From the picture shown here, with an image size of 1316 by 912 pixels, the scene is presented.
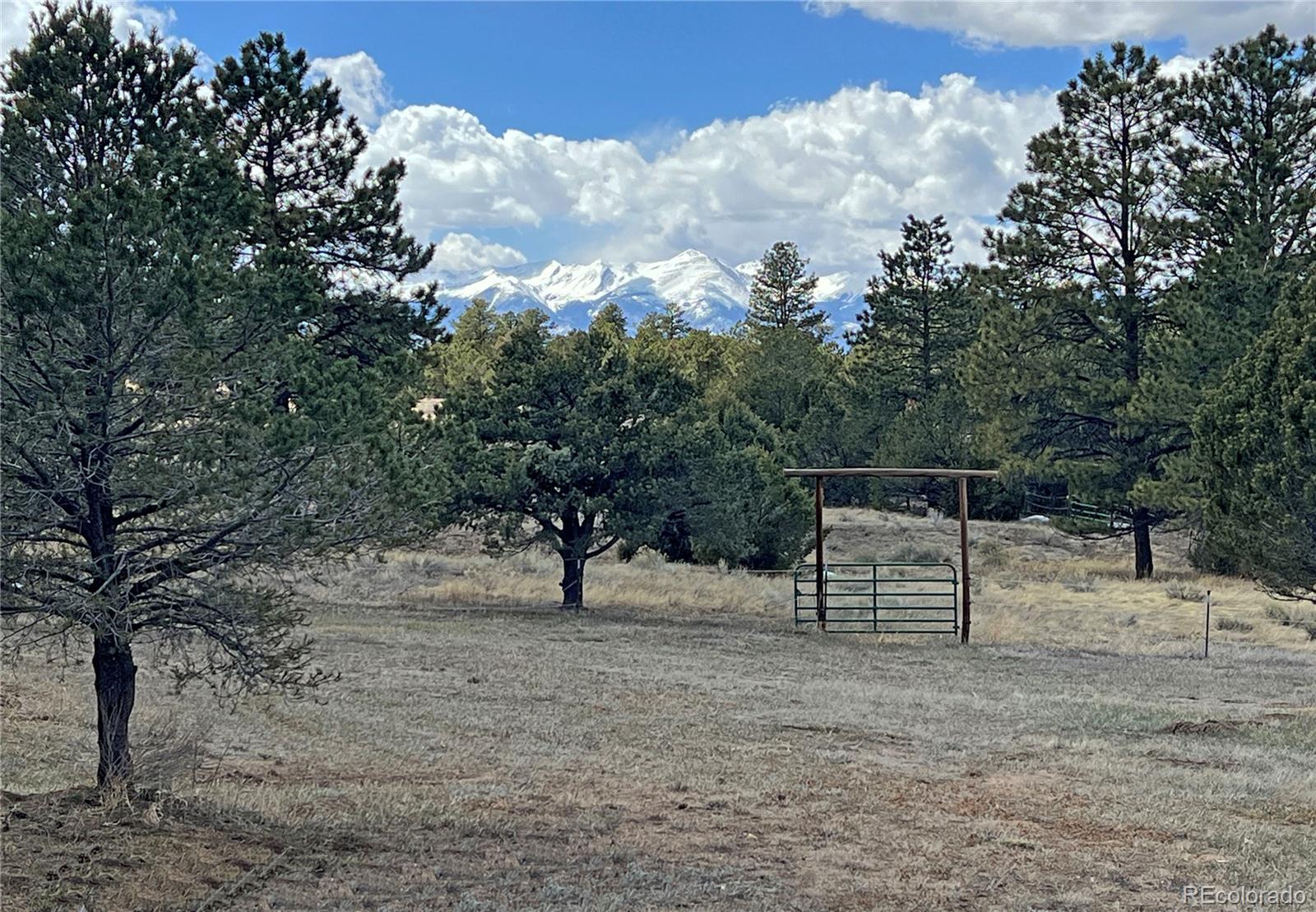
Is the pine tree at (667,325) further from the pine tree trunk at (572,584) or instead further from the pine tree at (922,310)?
the pine tree trunk at (572,584)

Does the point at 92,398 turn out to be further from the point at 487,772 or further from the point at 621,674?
the point at 621,674

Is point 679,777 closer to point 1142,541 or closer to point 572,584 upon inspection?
point 572,584

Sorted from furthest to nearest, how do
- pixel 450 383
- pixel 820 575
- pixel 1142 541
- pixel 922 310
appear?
pixel 922 310 → pixel 1142 541 → pixel 450 383 → pixel 820 575

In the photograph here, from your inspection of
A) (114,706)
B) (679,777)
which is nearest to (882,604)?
(679,777)

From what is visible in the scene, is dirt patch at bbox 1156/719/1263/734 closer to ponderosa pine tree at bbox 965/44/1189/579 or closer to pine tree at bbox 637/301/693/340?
ponderosa pine tree at bbox 965/44/1189/579

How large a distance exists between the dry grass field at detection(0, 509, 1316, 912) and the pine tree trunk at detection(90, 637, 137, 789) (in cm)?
18

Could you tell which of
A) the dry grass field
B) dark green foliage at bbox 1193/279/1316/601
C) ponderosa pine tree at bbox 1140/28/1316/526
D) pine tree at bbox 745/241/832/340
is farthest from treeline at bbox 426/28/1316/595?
pine tree at bbox 745/241/832/340

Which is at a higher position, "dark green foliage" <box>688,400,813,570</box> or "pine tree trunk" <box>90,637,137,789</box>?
"dark green foliage" <box>688,400,813,570</box>

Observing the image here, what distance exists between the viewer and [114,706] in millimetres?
7953

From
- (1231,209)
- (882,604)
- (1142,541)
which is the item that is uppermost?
(1231,209)

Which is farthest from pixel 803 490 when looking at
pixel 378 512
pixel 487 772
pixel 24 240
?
pixel 24 240

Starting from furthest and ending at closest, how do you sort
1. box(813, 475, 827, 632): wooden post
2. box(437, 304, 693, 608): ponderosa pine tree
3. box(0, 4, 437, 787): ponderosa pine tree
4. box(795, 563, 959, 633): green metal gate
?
box(437, 304, 693, 608): ponderosa pine tree
box(813, 475, 827, 632): wooden post
box(795, 563, 959, 633): green metal gate
box(0, 4, 437, 787): ponderosa pine tree

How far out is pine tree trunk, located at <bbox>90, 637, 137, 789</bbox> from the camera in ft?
25.1

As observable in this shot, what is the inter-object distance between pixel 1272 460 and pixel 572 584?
14945 mm
